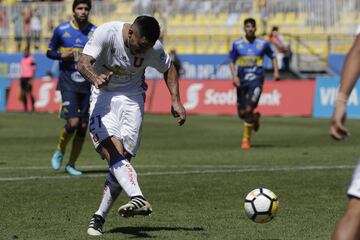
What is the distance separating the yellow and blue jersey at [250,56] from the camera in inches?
796

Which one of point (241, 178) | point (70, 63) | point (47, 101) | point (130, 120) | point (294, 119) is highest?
point (130, 120)

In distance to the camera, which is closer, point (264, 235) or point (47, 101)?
point (264, 235)

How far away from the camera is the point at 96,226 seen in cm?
886

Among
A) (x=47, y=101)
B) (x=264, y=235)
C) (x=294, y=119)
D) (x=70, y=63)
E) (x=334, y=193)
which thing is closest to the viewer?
(x=264, y=235)

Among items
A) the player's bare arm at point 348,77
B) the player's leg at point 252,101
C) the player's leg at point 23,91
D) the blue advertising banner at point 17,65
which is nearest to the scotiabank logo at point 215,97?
the player's leg at point 23,91

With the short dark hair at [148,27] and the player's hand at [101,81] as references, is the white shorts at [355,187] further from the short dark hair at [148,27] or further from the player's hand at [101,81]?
the player's hand at [101,81]

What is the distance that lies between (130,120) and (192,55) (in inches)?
1148

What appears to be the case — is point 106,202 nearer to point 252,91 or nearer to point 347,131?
point 347,131

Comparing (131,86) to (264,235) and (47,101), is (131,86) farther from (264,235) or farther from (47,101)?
(47,101)

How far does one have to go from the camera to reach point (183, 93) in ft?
109

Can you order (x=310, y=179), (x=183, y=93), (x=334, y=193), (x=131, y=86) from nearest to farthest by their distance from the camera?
1. (x=131, y=86)
2. (x=334, y=193)
3. (x=310, y=179)
4. (x=183, y=93)

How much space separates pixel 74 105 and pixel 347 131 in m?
9.25

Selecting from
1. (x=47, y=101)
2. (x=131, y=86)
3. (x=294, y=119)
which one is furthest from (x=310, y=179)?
(x=47, y=101)

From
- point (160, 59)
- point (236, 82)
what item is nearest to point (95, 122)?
point (160, 59)
